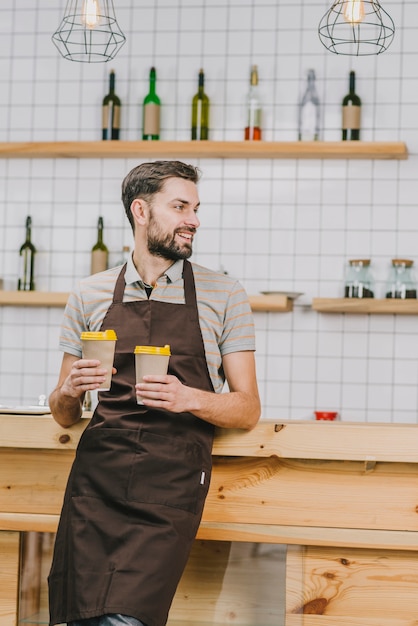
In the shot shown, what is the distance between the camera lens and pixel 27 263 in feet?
14.2

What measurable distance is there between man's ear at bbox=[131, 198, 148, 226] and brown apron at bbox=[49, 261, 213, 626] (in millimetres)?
252

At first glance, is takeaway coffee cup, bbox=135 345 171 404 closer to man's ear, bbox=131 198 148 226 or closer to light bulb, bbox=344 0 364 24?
man's ear, bbox=131 198 148 226

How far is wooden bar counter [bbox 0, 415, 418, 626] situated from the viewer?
2.34 metres

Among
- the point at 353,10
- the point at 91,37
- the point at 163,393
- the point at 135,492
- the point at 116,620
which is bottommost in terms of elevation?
the point at 116,620

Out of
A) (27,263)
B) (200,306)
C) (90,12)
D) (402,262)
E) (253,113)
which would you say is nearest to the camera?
(200,306)

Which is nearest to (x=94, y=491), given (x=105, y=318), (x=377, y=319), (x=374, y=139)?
(x=105, y=318)

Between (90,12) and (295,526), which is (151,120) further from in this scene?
(295,526)

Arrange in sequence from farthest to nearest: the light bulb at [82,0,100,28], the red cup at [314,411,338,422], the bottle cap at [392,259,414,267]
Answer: the bottle cap at [392,259,414,267] → the red cup at [314,411,338,422] → the light bulb at [82,0,100,28]

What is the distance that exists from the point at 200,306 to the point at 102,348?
13.7 inches

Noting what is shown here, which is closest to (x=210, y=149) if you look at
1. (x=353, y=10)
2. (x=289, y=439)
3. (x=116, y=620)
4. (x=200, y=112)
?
(x=200, y=112)

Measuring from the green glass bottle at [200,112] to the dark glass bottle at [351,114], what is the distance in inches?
25.3

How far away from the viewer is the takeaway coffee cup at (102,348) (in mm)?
2107

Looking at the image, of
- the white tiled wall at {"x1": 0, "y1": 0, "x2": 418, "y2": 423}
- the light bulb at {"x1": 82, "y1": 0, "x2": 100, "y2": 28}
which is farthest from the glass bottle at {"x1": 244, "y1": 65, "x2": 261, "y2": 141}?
the light bulb at {"x1": 82, "y1": 0, "x2": 100, "y2": 28}

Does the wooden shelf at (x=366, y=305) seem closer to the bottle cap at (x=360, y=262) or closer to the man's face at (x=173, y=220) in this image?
the bottle cap at (x=360, y=262)
